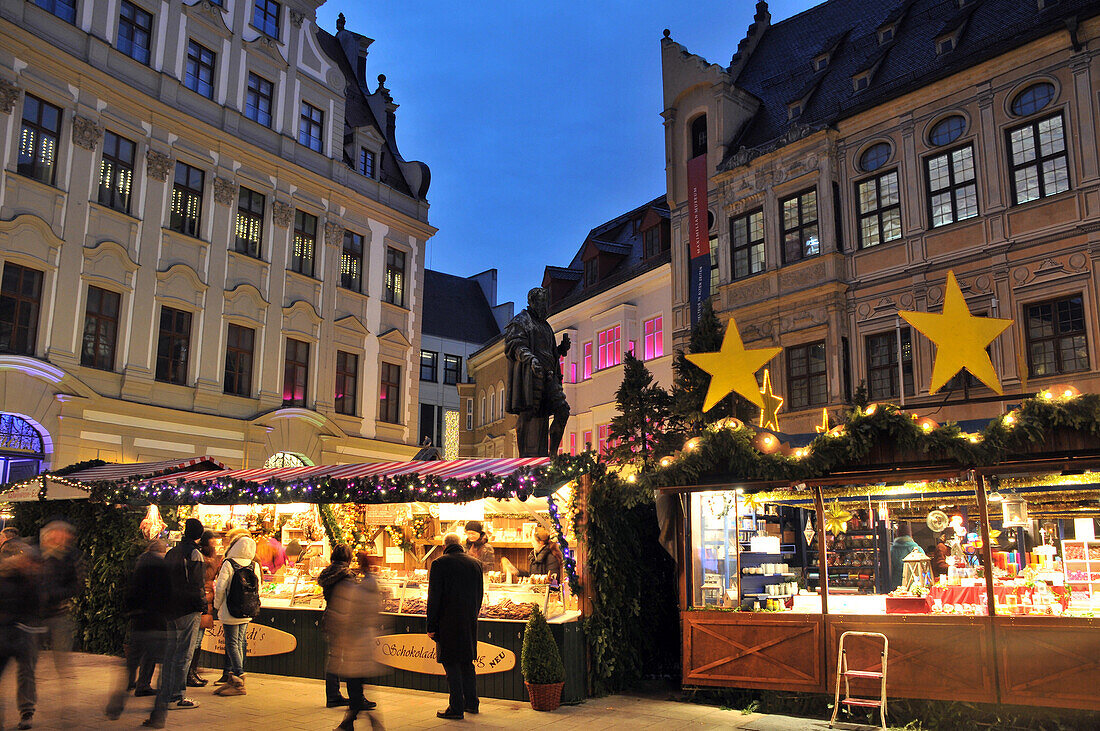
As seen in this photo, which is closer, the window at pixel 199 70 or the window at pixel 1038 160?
the window at pixel 1038 160

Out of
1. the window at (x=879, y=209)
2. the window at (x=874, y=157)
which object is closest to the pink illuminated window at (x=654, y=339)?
the window at (x=879, y=209)

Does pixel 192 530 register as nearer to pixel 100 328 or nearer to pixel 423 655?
pixel 423 655

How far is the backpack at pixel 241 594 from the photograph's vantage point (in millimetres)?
10133

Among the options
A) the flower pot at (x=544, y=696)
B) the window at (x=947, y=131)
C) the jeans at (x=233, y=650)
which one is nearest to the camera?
the flower pot at (x=544, y=696)

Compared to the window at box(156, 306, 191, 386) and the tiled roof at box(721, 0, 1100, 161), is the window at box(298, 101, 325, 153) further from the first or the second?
the tiled roof at box(721, 0, 1100, 161)

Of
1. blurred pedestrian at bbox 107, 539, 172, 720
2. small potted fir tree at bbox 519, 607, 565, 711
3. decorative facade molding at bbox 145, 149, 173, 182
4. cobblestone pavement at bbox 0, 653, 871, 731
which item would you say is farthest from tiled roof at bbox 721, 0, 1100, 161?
blurred pedestrian at bbox 107, 539, 172, 720

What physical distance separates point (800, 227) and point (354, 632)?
17.5 m

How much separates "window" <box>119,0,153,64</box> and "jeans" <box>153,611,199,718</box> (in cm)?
1722

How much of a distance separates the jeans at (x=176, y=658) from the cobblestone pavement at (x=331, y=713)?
37 centimetres

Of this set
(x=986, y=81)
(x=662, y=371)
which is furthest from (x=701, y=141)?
(x=986, y=81)

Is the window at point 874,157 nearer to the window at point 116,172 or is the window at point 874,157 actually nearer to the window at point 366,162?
the window at point 366,162

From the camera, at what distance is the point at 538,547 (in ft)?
38.6

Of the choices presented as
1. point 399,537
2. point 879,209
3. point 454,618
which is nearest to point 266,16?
point 879,209

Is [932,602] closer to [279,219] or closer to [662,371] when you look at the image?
[662,371]
